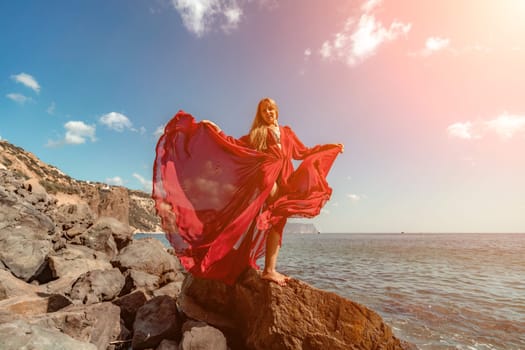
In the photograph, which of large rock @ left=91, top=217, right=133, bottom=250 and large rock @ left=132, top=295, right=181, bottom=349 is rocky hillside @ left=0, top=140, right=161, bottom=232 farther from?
large rock @ left=132, top=295, right=181, bottom=349

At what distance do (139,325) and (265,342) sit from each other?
6.17ft

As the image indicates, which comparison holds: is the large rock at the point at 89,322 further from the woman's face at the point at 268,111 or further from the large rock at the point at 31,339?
the woman's face at the point at 268,111

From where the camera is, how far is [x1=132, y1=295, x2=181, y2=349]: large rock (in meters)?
3.73

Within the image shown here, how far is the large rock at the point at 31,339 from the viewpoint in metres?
2.34

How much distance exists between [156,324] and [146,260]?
3697 millimetres

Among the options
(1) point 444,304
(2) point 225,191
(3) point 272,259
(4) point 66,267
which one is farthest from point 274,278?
(1) point 444,304

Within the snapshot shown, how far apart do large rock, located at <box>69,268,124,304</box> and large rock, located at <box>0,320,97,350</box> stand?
2.84 metres

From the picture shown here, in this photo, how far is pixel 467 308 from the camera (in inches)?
327

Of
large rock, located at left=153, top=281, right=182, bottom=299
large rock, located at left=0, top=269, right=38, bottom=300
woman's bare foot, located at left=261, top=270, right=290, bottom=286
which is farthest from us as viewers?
large rock, located at left=153, top=281, right=182, bottom=299

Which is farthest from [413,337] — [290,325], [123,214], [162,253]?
[123,214]

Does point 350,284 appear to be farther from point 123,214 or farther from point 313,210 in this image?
point 123,214

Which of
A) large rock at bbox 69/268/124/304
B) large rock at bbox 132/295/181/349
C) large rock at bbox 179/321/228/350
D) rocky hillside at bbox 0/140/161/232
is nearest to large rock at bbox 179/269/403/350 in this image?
large rock at bbox 179/321/228/350

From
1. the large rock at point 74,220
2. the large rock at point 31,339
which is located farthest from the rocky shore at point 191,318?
the large rock at point 74,220

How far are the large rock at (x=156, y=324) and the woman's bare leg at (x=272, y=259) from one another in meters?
1.57
